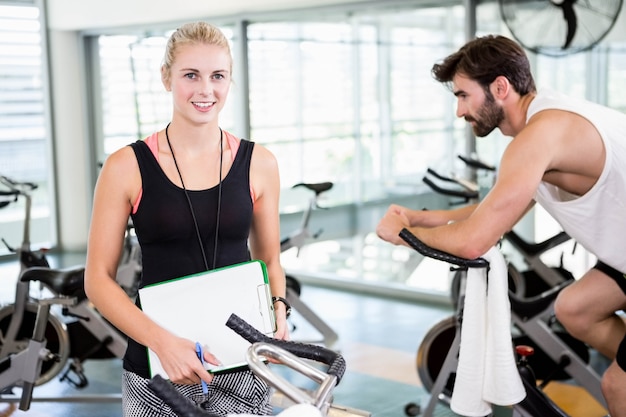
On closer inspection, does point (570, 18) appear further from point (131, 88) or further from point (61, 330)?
point (131, 88)

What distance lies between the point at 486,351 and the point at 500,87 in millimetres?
711

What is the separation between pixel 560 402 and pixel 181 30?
2.89 metres

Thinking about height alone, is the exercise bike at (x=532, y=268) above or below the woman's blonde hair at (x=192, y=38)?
below

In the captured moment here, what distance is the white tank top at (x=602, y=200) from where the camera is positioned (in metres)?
2.17

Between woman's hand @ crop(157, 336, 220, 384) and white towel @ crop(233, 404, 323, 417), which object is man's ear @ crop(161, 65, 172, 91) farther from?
white towel @ crop(233, 404, 323, 417)

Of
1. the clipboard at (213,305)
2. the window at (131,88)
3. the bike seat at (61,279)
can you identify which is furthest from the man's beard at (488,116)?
the window at (131,88)

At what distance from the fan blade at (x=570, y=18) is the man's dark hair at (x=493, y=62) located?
2469 mm

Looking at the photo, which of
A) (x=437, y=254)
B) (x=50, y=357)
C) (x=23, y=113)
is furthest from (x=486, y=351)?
(x=23, y=113)

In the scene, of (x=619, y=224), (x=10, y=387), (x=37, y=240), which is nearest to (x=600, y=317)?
(x=619, y=224)

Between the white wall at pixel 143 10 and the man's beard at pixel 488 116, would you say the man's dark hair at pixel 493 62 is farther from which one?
the white wall at pixel 143 10

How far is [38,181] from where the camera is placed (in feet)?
25.7

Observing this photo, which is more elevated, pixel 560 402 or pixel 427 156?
pixel 427 156

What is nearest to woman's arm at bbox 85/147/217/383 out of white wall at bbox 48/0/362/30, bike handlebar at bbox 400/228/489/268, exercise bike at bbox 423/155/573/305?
bike handlebar at bbox 400/228/489/268

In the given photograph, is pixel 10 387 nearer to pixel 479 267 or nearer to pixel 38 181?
pixel 479 267
